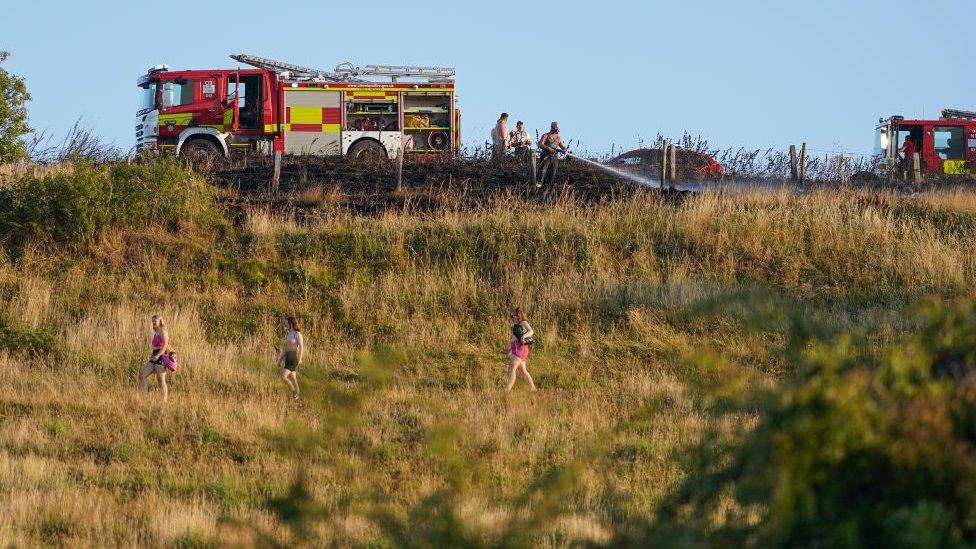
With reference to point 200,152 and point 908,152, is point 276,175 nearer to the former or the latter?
point 200,152

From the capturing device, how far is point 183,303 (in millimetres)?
20750

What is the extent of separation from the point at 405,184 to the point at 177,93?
638 centimetres

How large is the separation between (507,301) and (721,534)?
15857mm

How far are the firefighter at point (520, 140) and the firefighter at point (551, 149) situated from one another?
4.15m

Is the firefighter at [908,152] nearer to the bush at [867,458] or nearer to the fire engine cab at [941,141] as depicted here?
the fire engine cab at [941,141]

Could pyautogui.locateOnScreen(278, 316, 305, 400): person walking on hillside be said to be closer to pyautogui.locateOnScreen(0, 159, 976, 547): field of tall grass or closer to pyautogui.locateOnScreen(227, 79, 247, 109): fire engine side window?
pyautogui.locateOnScreen(0, 159, 976, 547): field of tall grass

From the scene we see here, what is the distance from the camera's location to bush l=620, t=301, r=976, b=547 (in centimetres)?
401

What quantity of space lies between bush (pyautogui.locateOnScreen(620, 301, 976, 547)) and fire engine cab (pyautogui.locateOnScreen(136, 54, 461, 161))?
26418 mm

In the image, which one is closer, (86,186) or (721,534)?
(721,534)

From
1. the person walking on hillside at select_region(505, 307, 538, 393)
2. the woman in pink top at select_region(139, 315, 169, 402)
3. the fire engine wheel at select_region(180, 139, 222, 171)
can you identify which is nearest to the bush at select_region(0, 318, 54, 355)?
the woman in pink top at select_region(139, 315, 169, 402)

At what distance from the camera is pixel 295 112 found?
102ft

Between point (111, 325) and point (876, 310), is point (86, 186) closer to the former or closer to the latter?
point (111, 325)

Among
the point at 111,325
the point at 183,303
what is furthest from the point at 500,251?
the point at 111,325

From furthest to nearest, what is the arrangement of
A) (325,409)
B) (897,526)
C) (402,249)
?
(402,249)
(325,409)
(897,526)
